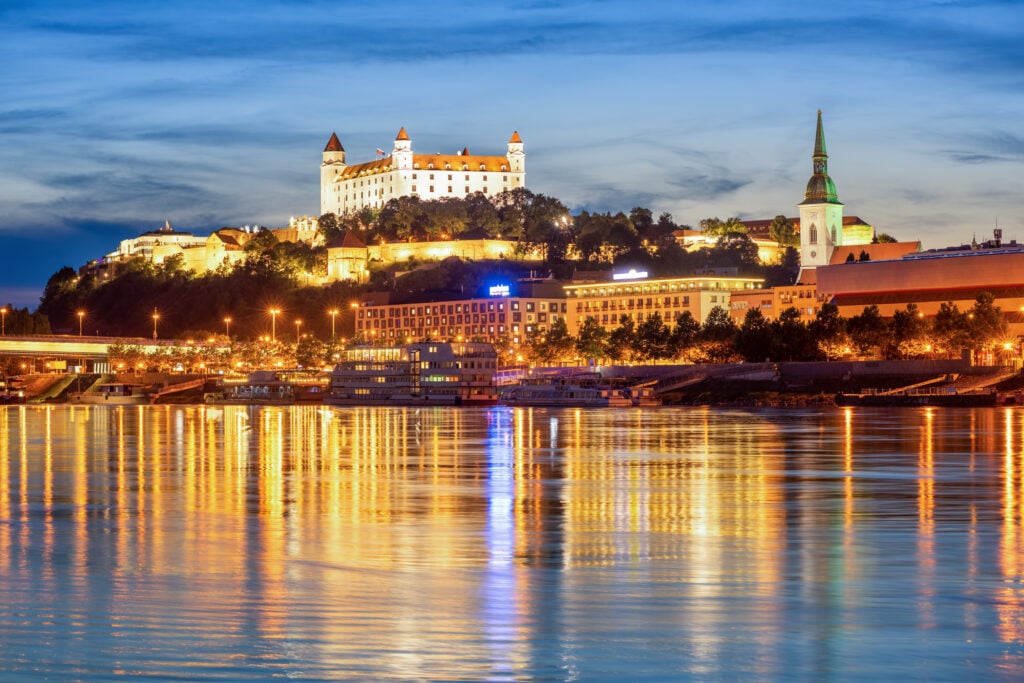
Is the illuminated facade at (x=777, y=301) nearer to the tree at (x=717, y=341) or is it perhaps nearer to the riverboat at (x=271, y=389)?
the tree at (x=717, y=341)

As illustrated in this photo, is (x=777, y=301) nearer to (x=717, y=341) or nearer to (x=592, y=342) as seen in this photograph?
(x=592, y=342)

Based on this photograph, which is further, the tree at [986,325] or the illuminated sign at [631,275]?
the illuminated sign at [631,275]

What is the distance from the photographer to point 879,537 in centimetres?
2514

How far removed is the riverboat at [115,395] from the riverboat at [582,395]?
155 ft

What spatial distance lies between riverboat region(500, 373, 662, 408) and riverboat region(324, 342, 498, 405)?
2.72m

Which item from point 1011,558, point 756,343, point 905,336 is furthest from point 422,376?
point 1011,558

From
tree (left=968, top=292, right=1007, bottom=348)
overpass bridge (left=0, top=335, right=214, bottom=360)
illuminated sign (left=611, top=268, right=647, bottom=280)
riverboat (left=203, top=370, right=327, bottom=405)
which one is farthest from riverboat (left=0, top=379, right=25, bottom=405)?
tree (left=968, top=292, right=1007, bottom=348)

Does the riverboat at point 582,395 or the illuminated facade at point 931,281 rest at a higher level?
the illuminated facade at point 931,281

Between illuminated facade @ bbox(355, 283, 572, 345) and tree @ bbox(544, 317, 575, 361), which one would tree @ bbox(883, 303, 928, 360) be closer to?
tree @ bbox(544, 317, 575, 361)

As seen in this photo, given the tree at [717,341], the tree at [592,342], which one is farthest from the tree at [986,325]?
the tree at [592,342]

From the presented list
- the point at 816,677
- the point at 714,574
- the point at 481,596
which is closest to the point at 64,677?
the point at 481,596

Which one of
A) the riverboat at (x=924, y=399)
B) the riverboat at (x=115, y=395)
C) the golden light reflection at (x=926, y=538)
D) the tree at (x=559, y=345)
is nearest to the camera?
the golden light reflection at (x=926, y=538)

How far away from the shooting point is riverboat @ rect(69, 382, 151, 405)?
156125mm

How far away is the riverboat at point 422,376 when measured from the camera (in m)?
129
